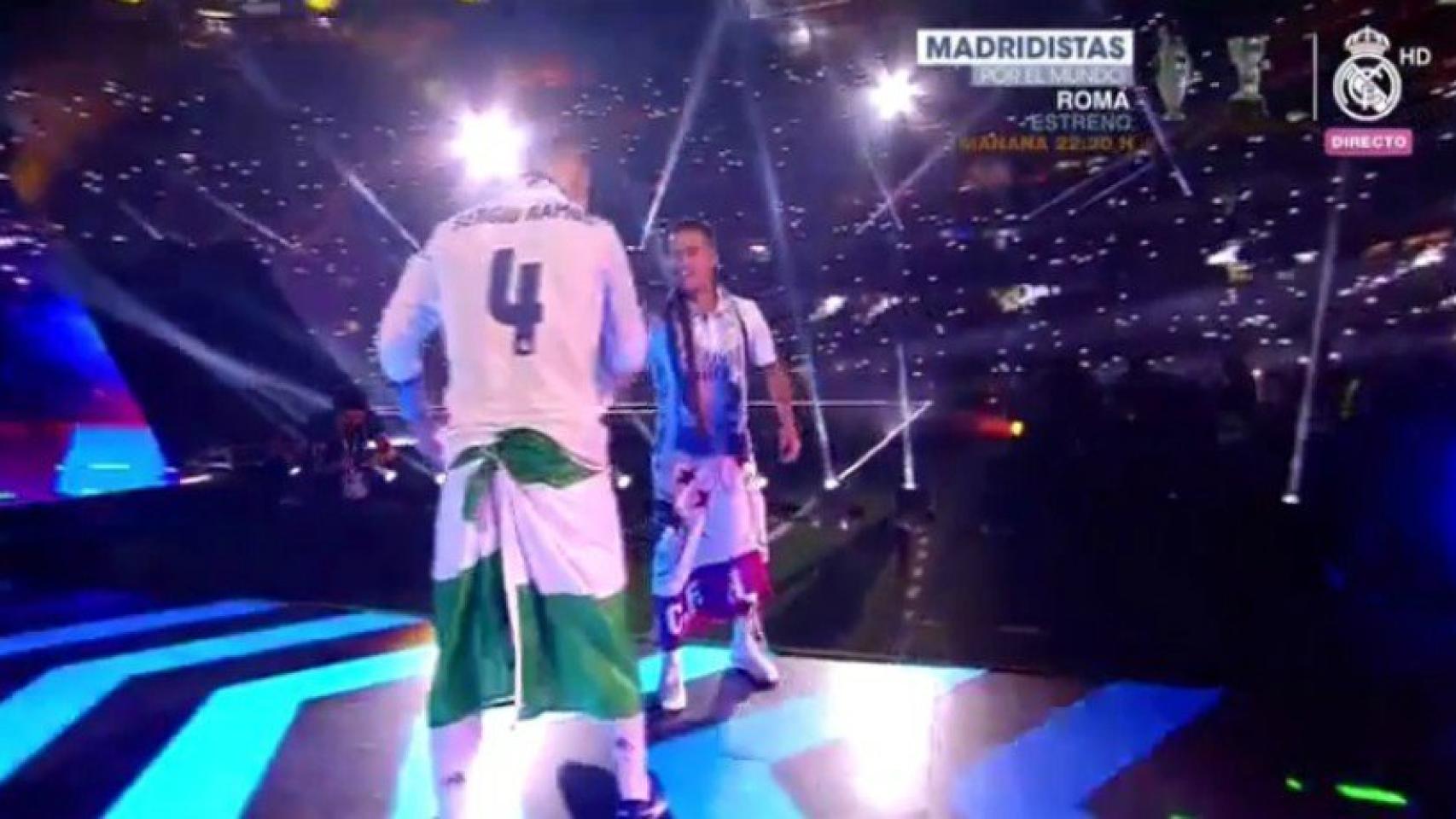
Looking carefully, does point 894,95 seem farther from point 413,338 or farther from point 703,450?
point 413,338

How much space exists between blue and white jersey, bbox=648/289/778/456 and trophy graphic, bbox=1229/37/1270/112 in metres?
3.77

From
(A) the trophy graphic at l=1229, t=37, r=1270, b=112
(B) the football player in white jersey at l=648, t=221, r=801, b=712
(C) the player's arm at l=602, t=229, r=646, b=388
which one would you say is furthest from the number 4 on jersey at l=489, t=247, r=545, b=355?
(A) the trophy graphic at l=1229, t=37, r=1270, b=112

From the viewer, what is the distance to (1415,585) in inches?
206

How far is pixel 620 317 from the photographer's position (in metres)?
2.58

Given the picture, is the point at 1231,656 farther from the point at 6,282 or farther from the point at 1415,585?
the point at 6,282

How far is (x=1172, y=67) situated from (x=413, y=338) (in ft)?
15.4

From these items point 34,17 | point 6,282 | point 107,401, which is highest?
point 34,17

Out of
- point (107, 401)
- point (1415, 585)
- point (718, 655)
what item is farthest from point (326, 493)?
point (1415, 585)

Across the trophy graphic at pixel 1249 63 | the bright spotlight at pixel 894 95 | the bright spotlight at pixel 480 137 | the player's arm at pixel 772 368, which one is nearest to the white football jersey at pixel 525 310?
the player's arm at pixel 772 368

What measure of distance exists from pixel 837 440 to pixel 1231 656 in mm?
4309

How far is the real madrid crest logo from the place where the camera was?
19.7ft

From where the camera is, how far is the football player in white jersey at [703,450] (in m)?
3.52

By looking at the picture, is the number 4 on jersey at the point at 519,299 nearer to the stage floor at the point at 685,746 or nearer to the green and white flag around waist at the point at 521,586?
the green and white flag around waist at the point at 521,586

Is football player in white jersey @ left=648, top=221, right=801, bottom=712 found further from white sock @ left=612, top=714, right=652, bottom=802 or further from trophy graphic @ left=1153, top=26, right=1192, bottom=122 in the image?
trophy graphic @ left=1153, top=26, right=1192, bottom=122
